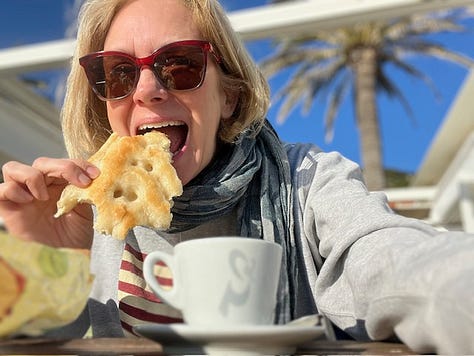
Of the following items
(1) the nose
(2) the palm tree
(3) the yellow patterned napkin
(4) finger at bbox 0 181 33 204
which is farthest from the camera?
(2) the palm tree

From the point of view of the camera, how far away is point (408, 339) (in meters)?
0.85

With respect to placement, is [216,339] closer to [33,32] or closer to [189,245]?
[189,245]

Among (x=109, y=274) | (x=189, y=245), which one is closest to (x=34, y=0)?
(x=109, y=274)

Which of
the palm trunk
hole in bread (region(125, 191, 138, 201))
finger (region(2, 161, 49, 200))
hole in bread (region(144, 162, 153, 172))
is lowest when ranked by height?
hole in bread (region(125, 191, 138, 201))

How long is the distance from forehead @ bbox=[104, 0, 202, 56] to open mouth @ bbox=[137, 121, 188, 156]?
0.63 feet

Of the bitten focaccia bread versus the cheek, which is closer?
the bitten focaccia bread

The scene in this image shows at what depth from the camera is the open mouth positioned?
160 centimetres

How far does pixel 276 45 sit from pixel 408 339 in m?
13.1

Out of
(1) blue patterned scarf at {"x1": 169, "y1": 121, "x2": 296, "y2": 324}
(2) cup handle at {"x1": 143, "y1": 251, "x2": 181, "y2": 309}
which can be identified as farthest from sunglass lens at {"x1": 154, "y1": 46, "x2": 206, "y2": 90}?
(2) cup handle at {"x1": 143, "y1": 251, "x2": 181, "y2": 309}

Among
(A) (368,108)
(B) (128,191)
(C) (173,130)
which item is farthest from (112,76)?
(A) (368,108)

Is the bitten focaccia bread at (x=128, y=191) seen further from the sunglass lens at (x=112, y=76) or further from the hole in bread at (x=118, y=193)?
the sunglass lens at (x=112, y=76)

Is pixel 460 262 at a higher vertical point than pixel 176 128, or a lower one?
lower

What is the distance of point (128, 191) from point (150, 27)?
52 centimetres

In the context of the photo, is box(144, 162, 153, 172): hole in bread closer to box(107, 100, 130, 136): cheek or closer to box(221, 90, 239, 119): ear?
box(107, 100, 130, 136): cheek
